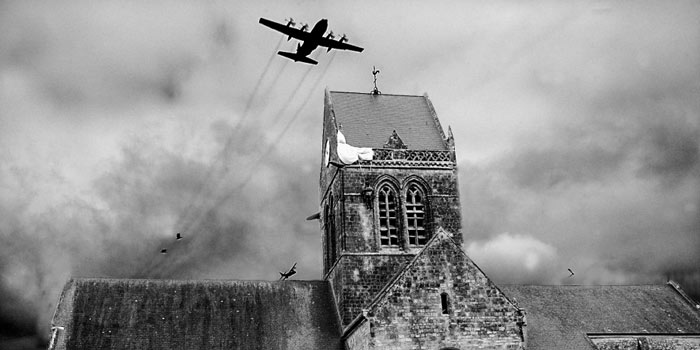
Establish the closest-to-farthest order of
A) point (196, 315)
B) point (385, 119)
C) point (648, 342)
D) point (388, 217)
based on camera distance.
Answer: point (196, 315) < point (388, 217) < point (648, 342) < point (385, 119)

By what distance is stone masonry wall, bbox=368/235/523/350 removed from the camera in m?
27.5

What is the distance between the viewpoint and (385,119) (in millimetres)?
37281

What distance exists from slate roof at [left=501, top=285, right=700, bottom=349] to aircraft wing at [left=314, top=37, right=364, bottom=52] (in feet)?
51.7

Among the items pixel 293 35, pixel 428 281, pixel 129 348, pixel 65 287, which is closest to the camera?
pixel 293 35

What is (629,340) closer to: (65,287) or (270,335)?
(270,335)

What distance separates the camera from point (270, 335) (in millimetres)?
31594

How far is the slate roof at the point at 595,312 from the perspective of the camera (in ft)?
114

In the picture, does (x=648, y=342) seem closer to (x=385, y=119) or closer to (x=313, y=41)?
(x=385, y=119)

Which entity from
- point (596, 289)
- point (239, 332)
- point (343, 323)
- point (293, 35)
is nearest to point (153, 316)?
point (239, 332)

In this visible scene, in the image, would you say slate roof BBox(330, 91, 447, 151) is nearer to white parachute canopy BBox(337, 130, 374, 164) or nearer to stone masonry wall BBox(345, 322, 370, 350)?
A: white parachute canopy BBox(337, 130, 374, 164)

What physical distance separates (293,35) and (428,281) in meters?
10.4

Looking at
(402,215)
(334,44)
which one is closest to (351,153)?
(402,215)

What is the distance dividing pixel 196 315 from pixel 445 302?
36.3 feet

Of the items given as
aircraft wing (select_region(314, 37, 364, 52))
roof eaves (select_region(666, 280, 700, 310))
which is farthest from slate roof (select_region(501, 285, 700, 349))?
aircraft wing (select_region(314, 37, 364, 52))
